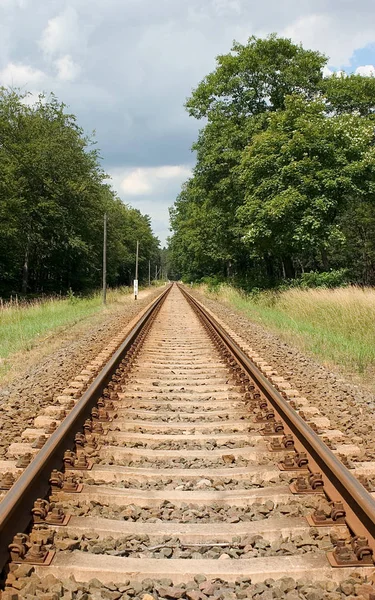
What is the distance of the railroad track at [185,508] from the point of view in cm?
228

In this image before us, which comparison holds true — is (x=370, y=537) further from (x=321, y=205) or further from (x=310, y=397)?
(x=321, y=205)

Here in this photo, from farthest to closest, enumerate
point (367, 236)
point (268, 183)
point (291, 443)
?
point (367, 236)
point (268, 183)
point (291, 443)

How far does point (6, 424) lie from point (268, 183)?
57.1ft

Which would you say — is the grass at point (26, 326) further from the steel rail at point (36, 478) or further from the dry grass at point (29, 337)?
the steel rail at point (36, 478)

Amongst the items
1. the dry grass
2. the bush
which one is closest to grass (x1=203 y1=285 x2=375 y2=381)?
the bush

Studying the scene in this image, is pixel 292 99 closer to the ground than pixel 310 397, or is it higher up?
higher up

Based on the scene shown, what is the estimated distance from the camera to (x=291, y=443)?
387 cm

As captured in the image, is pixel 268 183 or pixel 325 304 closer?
pixel 325 304

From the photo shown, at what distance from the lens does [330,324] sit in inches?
478

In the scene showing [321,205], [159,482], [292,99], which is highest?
[292,99]

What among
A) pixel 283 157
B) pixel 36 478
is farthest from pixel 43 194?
pixel 36 478

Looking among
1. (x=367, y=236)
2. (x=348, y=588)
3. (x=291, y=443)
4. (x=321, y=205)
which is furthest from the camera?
(x=367, y=236)

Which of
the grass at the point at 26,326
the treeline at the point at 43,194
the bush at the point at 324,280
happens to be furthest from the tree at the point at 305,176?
the treeline at the point at 43,194

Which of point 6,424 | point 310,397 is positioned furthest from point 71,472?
point 310,397
